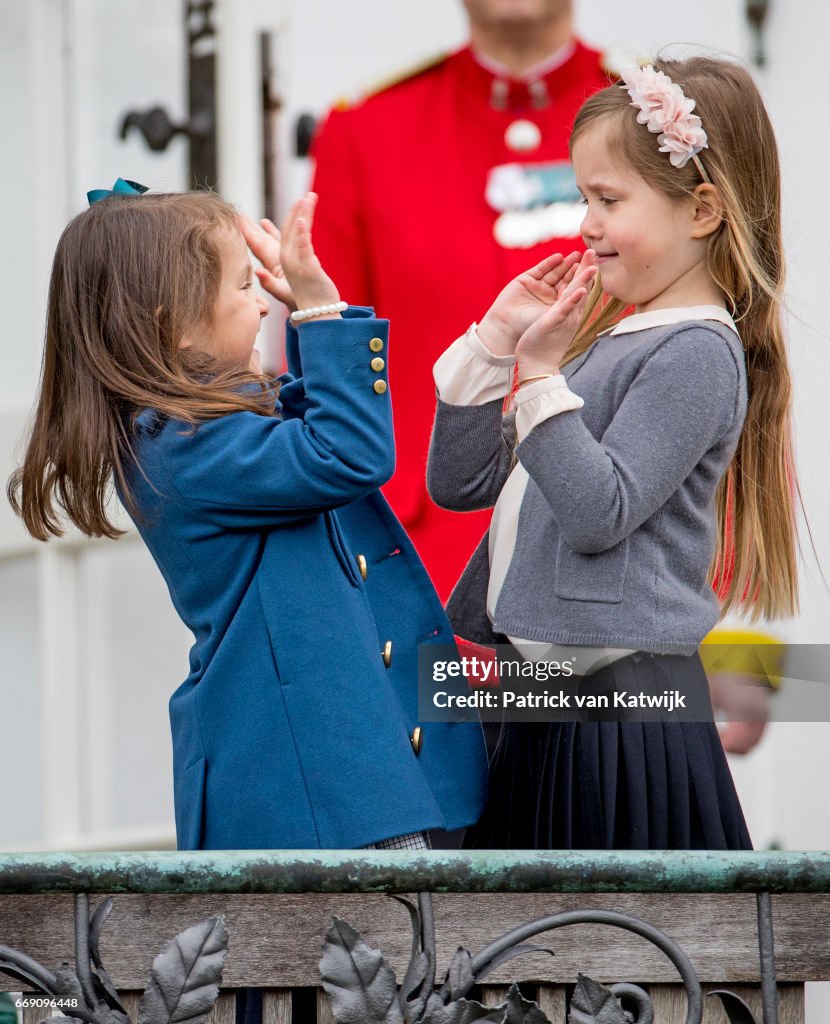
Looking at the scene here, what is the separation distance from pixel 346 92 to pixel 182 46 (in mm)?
440

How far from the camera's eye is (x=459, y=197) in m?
2.77

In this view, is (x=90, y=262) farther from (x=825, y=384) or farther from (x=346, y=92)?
(x=825, y=384)

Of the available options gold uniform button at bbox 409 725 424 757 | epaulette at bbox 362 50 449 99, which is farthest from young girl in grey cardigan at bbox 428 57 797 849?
epaulette at bbox 362 50 449 99

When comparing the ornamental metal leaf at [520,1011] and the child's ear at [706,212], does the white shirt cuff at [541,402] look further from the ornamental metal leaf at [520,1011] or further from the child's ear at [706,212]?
the ornamental metal leaf at [520,1011]

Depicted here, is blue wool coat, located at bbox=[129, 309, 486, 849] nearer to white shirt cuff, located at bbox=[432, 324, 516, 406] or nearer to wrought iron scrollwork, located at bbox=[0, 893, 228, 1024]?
white shirt cuff, located at bbox=[432, 324, 516, 406]

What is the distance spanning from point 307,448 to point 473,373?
216 millimetres

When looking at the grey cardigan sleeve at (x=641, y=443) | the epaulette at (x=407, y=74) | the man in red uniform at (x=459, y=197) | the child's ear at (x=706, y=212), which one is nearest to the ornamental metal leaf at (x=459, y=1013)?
the grey cardigan sleeve at (x=641, y=443)

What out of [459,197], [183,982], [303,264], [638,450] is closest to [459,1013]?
[183,982]

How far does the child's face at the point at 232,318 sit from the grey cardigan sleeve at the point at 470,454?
0.71ft

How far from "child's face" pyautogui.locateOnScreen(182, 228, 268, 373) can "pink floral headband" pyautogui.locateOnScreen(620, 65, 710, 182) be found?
450 mm

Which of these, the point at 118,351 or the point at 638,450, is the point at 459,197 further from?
the point at 638,450

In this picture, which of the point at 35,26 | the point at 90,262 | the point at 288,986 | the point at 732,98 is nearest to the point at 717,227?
the point at 732,98

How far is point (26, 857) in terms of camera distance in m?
1.22

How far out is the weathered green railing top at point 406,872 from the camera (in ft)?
4.00
